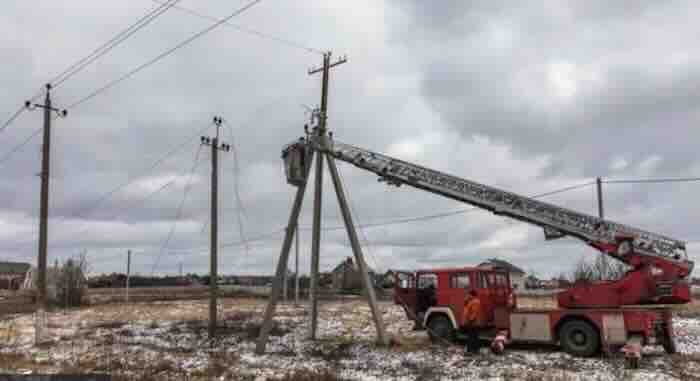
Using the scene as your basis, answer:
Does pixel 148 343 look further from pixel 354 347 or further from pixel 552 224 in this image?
pixel 552 224

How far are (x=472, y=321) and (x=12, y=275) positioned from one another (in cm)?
12583

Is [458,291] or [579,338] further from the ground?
[458,291]

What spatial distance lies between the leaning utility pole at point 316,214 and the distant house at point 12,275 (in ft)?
321

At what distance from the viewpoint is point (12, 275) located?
4815 inches

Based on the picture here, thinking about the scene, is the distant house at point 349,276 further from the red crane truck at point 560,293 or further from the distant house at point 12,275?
the distant house at point 12,275

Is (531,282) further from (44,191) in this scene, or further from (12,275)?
(12,275)

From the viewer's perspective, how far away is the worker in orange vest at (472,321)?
57.2ft

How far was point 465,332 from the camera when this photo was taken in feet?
63.0

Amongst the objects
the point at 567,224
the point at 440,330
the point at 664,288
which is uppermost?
the point at 567,224

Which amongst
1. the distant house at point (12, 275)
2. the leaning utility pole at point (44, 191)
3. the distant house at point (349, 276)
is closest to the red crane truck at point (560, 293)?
the leaning utility pole at point (44, 191)

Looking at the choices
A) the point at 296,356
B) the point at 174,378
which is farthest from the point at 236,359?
the point at 174,378

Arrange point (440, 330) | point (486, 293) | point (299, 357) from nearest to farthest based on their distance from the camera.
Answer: point (299, 357)
point (486, 293)
point (440, 330)

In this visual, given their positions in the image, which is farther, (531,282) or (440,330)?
(531,282)

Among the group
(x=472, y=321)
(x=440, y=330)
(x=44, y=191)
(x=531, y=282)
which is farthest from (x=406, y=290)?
(x=531, y=282)
